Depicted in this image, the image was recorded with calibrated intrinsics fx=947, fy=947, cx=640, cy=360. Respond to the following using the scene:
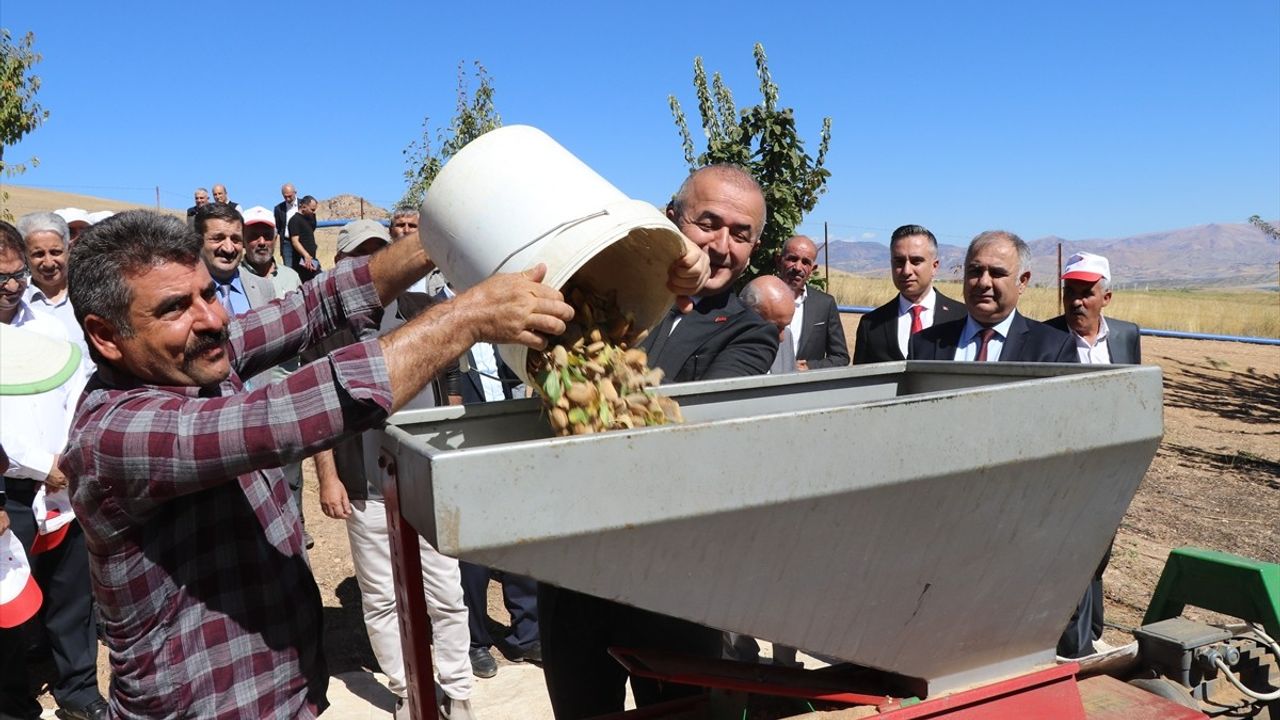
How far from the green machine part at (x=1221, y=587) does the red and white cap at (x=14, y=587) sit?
416cm

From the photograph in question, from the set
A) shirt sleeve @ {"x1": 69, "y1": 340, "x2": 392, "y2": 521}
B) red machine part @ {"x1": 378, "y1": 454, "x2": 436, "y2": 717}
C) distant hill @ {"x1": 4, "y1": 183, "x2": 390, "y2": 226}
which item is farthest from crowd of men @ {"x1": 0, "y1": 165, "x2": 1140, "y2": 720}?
distant hill @ {"x1": 4, "y1": 183, "x2": 390, "y2": 226}

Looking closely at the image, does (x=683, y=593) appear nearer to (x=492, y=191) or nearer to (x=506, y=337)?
(x=506, y=337)

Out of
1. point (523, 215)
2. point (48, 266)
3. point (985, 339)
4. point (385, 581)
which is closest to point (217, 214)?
point (48, 266)

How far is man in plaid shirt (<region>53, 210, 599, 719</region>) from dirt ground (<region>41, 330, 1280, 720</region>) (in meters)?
2.51

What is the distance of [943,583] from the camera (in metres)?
2.08

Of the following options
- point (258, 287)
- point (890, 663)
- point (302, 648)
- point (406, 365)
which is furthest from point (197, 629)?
point (258, 287)

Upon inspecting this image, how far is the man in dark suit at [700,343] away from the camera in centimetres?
275

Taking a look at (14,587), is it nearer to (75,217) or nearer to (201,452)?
(201,452)

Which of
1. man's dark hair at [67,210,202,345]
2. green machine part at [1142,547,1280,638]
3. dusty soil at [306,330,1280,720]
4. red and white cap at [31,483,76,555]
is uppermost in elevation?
man's dark hair at [67,210,202,345]

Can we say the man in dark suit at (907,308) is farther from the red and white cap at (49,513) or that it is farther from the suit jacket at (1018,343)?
the red and white cap at (49,513)

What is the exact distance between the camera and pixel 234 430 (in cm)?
187

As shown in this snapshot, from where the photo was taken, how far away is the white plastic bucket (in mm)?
2109

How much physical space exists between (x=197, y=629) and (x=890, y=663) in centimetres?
156

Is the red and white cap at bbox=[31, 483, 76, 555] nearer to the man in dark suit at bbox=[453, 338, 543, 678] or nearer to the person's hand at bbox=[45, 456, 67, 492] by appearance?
the person's hand at bbox=[45, 456, 67, 492]
